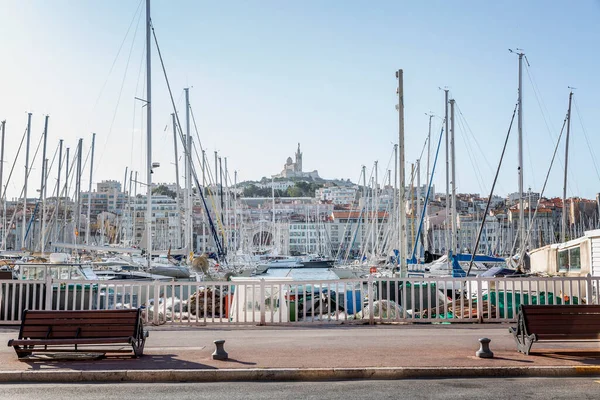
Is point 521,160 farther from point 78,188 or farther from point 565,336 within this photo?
point 78,188

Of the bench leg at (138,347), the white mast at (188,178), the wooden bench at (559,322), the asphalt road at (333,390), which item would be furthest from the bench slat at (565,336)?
the white mast at (188,178)

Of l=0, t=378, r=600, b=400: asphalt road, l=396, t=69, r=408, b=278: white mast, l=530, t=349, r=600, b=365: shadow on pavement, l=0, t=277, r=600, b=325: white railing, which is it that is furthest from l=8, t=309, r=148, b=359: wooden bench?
l=396, t=69, r=408, b=278: white mast

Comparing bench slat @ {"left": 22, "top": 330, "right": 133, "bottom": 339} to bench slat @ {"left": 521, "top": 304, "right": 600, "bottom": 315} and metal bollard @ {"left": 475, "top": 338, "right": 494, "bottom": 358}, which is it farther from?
bench slat @ {"left": 521, "top": 304, "right": 600, "bottom": 315}

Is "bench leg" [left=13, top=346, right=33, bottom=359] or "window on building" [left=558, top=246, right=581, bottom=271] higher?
"window on building" [left=558, top=246, right=581, bottom=271]

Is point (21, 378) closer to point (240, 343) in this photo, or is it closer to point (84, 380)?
point (84, 380)

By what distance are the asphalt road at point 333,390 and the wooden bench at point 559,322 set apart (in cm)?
139

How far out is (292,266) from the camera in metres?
117

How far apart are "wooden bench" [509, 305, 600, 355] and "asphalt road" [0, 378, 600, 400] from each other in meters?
1.39

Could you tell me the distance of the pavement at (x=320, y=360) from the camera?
11.0m

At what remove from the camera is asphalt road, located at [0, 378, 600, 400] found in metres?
9.53

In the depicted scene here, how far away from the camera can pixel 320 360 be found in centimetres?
1204

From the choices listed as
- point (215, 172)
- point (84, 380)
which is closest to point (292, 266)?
point (215, 172)

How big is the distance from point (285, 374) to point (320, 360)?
46.9 inches

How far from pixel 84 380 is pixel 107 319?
163cm
